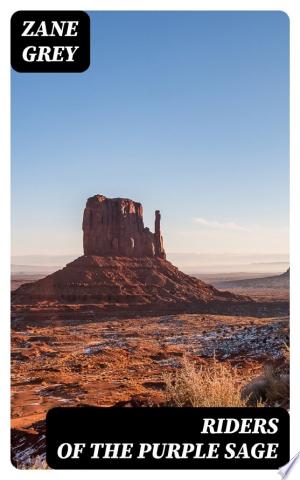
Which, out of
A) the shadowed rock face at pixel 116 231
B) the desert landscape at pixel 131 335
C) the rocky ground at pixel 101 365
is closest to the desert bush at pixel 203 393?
the desert landscape at pixel 131 335

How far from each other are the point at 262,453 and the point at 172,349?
820 cm

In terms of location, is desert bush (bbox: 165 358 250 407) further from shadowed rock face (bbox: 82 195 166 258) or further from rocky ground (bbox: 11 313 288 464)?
shadowed rock face (bbox: 82 195 166 258)

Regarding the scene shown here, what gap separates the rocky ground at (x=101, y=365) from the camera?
4820 mm

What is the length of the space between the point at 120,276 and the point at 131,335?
55.0ft

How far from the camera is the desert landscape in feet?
15.0

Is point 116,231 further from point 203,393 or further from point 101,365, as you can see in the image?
point 203,393

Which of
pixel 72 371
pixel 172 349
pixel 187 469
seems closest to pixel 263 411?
pixel 187 469

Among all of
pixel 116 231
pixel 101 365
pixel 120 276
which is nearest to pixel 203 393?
pixel 101 365

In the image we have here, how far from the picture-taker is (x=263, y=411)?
12.2 ft

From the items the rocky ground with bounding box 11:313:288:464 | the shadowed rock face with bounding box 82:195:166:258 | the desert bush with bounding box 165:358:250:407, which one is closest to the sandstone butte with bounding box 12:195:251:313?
the shadowed rock face with bounding box 82:195:166:258

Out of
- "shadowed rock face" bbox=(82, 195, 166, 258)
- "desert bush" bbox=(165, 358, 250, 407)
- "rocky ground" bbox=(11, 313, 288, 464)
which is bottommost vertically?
"rocky ground" bbox=(11, 313, 288, 464)

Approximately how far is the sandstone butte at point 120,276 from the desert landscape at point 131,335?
94mm

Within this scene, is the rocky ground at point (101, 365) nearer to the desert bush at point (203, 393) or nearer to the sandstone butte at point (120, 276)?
the desert bush at point (203, 393)

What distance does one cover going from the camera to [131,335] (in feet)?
52.6
